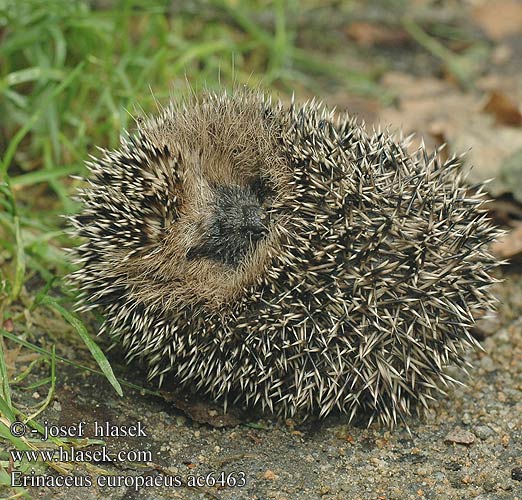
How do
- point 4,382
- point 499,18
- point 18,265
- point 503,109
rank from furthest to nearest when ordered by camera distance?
point 499,18 < point 503,109 < point 18,265 < point 4,382

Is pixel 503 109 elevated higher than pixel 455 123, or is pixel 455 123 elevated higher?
pixel 503 109

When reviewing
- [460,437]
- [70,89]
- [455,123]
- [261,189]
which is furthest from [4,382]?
[455,123]

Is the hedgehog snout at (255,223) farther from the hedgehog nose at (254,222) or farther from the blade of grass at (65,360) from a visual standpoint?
the blade of grass at (65,360)

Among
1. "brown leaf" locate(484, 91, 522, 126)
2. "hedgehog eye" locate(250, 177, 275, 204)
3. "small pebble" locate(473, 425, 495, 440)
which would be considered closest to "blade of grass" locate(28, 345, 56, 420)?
"hedgehog eye" locate(250, 177, 275, 204)

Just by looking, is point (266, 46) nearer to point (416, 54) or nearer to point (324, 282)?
point (416, 54)

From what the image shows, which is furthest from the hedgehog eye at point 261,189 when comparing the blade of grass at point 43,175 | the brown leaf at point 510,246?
the brown leaf at point 510,246

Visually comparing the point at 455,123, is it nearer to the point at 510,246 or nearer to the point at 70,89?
the point at 510,246
